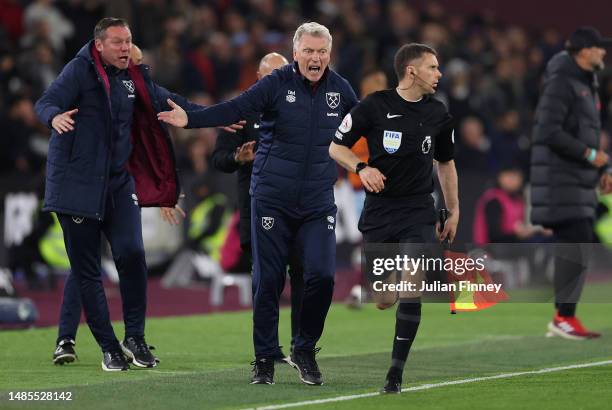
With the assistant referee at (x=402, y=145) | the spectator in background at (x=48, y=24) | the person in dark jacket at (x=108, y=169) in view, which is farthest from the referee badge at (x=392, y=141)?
the spectator in background at (x=48, y=24)

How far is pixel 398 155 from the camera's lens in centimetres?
875

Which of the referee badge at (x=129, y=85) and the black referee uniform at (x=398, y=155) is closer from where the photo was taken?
the black referee uniform at (x=398, y=155)

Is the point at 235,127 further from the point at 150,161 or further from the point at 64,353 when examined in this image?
the point at 64,353

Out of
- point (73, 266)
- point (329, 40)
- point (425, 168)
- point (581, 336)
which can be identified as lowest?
point (581, 336)

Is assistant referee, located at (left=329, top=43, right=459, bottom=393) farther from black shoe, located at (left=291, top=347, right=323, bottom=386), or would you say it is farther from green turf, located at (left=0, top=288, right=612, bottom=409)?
green turf, located at (left=0, top=288, right=612, bottom=409)

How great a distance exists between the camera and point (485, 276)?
8.98 meters

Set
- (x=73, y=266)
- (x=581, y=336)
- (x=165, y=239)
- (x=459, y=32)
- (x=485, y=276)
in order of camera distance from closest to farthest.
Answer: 1. (x=485, y=276)
2. (x=73, y=266)
3. (x=581, y=336)
4. (x=165, y=239)
5. (x=459, y=32)

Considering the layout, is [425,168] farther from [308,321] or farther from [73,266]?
[73,266]

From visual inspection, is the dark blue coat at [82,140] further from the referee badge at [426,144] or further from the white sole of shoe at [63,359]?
the referee badge at [426,144]

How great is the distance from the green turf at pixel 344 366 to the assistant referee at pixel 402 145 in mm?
761

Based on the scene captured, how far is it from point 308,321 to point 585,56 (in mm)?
4306

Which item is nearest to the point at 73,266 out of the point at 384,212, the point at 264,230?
the point at 264,230

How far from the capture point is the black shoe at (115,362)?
9828mm

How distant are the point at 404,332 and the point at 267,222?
1166 mm
